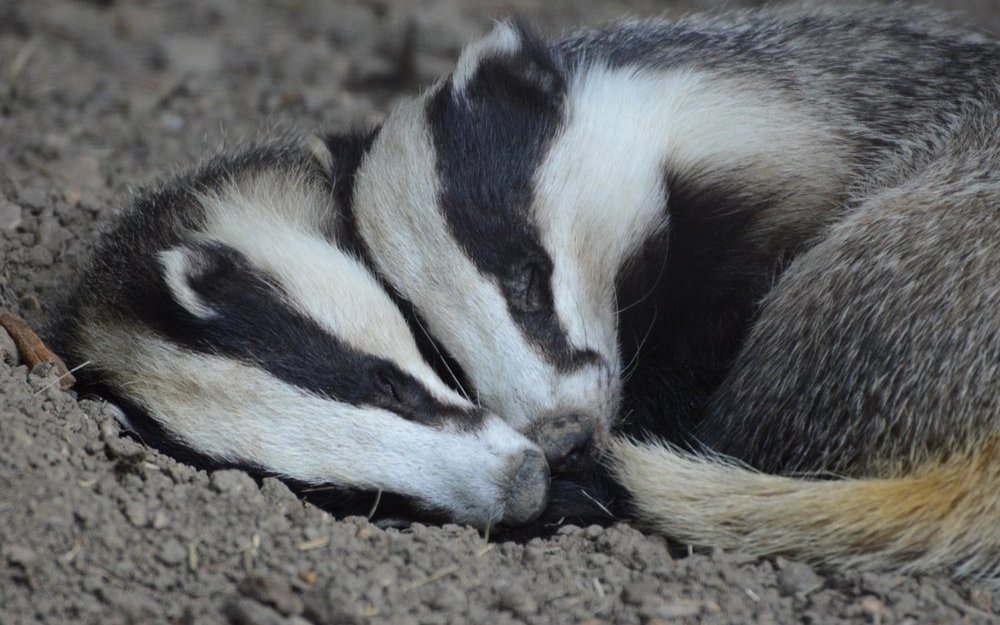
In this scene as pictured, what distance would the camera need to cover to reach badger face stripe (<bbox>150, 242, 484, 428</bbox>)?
3258mm

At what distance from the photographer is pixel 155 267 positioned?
11.5ft

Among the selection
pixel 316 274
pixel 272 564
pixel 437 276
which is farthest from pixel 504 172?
pixel 272 564

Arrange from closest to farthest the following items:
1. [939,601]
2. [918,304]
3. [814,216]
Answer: [939,601] < [918,304] < [814,216]

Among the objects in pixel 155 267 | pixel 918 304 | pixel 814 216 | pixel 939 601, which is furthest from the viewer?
pixel 814 216

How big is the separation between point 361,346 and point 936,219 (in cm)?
155

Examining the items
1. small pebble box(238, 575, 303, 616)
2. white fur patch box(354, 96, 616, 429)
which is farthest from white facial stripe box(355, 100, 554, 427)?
small pebble box(238, 575, 303, 616)

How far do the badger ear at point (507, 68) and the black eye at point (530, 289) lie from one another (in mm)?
562

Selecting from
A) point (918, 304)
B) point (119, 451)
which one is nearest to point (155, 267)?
point (119, 451)

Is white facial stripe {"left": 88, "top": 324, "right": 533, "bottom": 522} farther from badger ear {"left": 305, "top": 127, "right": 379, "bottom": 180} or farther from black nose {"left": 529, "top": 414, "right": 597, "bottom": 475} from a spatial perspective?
badger ear {"left": 305, "top": 127, "right": 379, "bottom": 180}

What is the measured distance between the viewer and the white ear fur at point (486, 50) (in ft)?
11.9

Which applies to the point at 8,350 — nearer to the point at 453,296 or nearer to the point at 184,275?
the point at 184,275

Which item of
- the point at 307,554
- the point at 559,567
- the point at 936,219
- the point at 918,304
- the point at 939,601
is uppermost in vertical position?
the point at 936,219

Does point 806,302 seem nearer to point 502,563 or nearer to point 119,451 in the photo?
point 502,563

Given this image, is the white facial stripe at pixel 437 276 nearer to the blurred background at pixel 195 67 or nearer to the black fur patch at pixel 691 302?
the black fur patch at pixel 691 302
